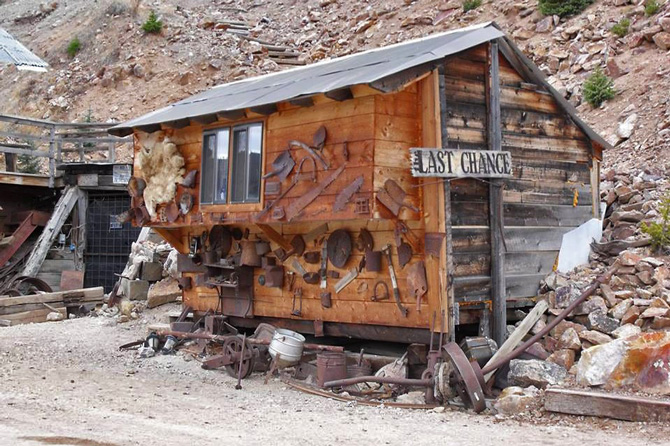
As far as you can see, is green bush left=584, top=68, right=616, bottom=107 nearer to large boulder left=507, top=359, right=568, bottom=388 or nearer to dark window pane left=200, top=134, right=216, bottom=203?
dark window pane left=200, top=134, right=216, bottom=203

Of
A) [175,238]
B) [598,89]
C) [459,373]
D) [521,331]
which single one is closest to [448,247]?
[521,331]

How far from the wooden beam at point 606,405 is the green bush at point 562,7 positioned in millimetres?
18648

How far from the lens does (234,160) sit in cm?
1177

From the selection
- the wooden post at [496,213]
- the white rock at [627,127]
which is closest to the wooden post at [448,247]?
the wooden post at [496,213]

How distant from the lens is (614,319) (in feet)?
31.5

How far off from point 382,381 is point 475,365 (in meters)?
1.18

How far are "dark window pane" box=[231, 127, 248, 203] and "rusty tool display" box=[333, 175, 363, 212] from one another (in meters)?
2.14

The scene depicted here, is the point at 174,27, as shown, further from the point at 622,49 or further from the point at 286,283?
the point at 286,283

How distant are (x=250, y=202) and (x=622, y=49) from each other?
1360 cm

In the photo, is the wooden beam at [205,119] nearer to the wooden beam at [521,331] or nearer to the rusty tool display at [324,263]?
the rusty tool display at [324,263]

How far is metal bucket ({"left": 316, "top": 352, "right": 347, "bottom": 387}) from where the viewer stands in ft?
34.4

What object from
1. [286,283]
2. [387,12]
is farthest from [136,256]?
[387,12]

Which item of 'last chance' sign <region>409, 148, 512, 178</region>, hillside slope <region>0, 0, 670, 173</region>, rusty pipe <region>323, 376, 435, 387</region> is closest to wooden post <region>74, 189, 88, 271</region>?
hillside slope <region>0, 0, 670, 173</region>

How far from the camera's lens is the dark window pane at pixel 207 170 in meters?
12.2
